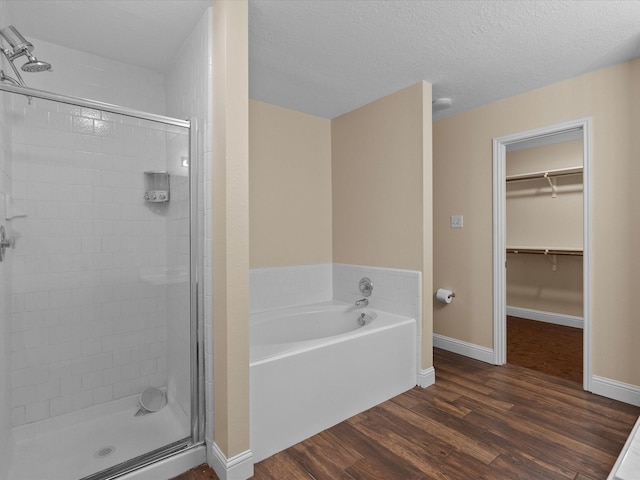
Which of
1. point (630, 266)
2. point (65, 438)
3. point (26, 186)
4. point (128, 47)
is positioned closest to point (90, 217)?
point (26, 186)

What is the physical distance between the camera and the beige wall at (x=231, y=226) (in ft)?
5.28

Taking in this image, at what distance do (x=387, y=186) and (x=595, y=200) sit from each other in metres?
1.49

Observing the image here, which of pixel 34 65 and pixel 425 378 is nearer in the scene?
pixel 34 65

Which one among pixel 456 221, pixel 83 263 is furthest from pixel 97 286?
pixel 456 221

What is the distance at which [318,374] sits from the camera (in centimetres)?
202

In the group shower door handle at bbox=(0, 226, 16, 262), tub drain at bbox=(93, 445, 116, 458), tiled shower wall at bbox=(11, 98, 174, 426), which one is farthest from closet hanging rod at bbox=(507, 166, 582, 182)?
shower door handle at bbox=(0, 226, 16, 262)

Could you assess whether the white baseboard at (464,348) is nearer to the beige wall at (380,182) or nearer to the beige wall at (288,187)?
the beige wall at (380,182)

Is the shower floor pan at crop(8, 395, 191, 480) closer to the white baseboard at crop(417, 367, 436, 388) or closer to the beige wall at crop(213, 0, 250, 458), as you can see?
the beige wall at crop(213, 0, 250, 458)

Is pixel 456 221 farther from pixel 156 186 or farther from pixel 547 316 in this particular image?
pixel 156 186

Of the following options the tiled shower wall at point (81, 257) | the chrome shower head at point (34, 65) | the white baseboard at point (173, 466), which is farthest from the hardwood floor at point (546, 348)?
the chrome shower head at point (34, 65)

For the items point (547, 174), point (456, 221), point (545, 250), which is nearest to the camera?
point (456, 221)

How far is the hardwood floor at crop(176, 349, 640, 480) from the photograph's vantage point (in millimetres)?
1680

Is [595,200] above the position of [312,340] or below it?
above

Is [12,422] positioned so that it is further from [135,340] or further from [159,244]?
[159,244]
